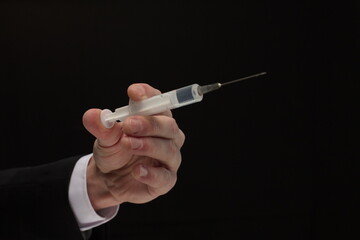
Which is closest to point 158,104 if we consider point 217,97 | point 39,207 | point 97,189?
point 97,189

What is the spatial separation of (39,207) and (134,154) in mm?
275

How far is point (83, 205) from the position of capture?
0.76 m

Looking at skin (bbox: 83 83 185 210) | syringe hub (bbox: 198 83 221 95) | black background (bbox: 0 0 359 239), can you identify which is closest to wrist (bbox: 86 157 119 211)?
skin (bbox: 83 83 185 210)

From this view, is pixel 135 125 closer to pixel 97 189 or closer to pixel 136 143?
pixel 136 143

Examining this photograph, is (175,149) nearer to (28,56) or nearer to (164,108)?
(164,108)

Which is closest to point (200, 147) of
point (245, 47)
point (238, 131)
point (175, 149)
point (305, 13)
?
point (238, 131)

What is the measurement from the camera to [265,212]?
144 centimetres

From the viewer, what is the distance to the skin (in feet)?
1.90

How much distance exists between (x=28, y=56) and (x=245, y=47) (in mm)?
817

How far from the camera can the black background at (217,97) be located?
1.38 m

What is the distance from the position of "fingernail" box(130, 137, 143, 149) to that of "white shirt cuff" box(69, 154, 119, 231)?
9.6 inches

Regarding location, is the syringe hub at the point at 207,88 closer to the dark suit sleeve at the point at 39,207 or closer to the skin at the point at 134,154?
the skin at the point at 134,154

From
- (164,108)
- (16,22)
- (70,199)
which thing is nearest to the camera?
(164,108)

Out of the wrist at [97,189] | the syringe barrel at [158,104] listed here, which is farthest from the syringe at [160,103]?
the wrist at [97,189]
